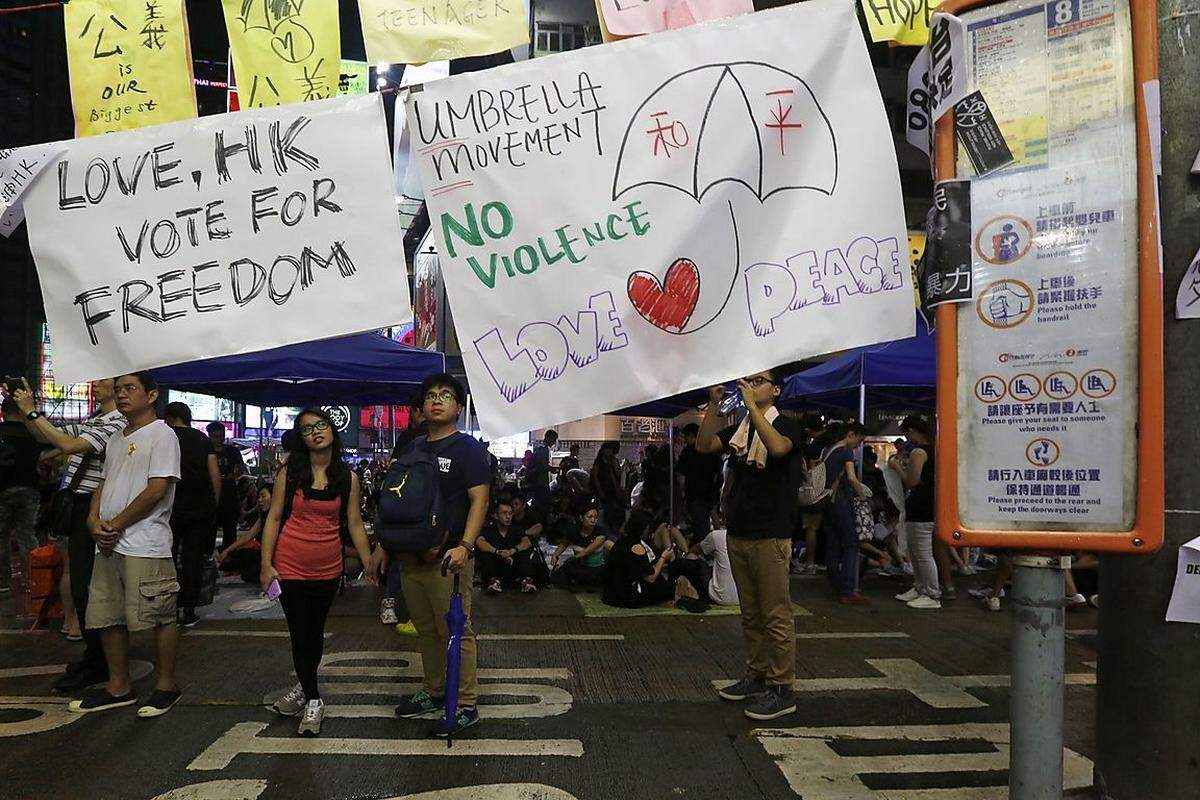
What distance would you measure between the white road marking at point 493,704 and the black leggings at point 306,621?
1.02 feet

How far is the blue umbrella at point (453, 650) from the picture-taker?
3873 mm

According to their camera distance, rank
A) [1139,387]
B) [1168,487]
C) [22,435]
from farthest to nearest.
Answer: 1. [22,435]
2. [1168,487]
3. [1139,387]

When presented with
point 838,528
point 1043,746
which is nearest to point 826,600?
point 838,528

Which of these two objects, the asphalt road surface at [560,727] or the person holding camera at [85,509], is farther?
the person holding camera at [85,509]

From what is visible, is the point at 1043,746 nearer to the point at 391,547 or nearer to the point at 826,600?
the point at 391,547

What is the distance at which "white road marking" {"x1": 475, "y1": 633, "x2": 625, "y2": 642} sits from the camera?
6203mm

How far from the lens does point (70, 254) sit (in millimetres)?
3314

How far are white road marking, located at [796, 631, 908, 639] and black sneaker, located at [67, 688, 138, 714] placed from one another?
4.60 meters

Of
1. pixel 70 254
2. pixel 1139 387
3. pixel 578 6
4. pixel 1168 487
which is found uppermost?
pixel 578 6

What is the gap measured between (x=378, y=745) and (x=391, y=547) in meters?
0.98

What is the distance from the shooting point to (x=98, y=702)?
4.42 metres

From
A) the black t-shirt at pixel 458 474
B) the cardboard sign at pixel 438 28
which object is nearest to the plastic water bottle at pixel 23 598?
the black t-shirt at pixel 458 474

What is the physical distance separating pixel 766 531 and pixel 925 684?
69.5 inches

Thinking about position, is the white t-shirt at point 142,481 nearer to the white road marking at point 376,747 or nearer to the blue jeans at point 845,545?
the white road marking at point 376,747
